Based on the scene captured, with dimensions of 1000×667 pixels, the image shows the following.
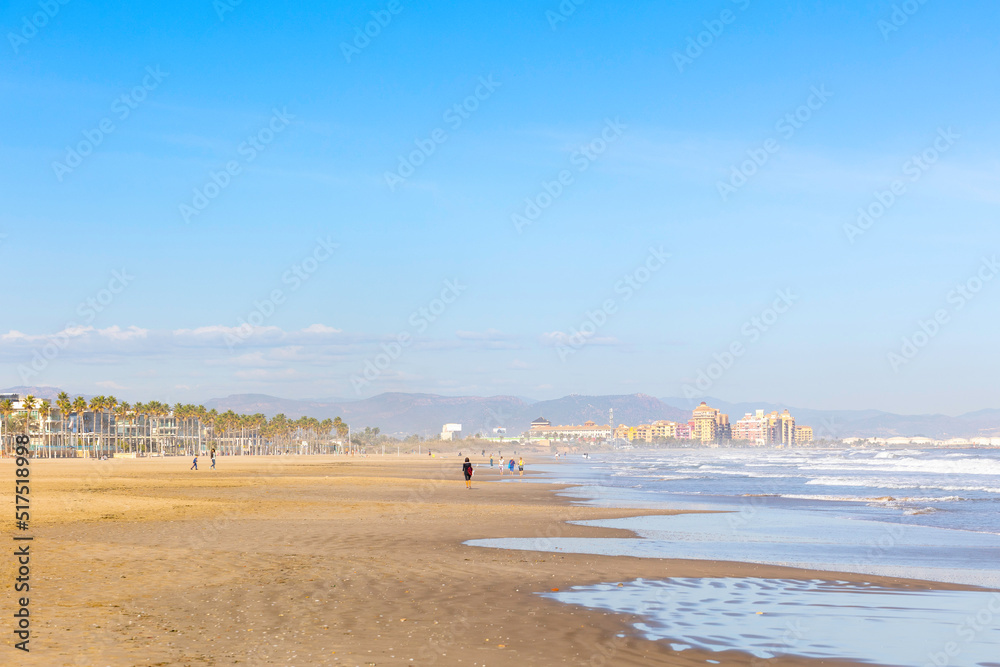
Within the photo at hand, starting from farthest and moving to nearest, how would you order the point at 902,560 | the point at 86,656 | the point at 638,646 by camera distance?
the point at 902,560 → the point at 638,646 → the point at 86,656

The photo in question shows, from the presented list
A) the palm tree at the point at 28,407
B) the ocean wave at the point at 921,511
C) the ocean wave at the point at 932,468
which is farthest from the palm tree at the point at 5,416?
the ocean wave at the point at 921,511

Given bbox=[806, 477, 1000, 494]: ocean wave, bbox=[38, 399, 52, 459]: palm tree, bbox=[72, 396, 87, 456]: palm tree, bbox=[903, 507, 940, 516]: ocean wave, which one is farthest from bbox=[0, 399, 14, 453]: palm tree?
bbox=[903, 507, 940, 516]: ocean wave

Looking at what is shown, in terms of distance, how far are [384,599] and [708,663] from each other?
553cm

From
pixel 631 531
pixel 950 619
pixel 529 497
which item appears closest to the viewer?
pixel 950 619

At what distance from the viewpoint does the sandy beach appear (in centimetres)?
999

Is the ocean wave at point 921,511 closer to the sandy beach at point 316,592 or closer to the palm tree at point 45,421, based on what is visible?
the sandy beach at point 316,592

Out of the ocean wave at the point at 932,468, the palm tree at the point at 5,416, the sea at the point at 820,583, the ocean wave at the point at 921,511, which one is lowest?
the ocean wave at the point at 932,468

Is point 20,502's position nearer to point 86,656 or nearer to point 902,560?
point 86,656

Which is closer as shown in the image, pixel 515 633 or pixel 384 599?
pixel 515 633

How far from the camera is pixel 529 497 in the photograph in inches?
1687

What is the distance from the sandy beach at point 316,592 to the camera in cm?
999

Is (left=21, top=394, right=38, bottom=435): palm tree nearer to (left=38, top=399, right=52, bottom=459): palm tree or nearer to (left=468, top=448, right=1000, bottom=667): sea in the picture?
(left=38, top=399, right=52, bottom=459): palm tree

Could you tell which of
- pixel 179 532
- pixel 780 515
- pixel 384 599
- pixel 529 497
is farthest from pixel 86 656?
pixel 529 497

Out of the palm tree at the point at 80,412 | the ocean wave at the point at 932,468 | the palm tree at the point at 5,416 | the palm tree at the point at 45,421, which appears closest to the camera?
the ocean wave at the point at 932,468
